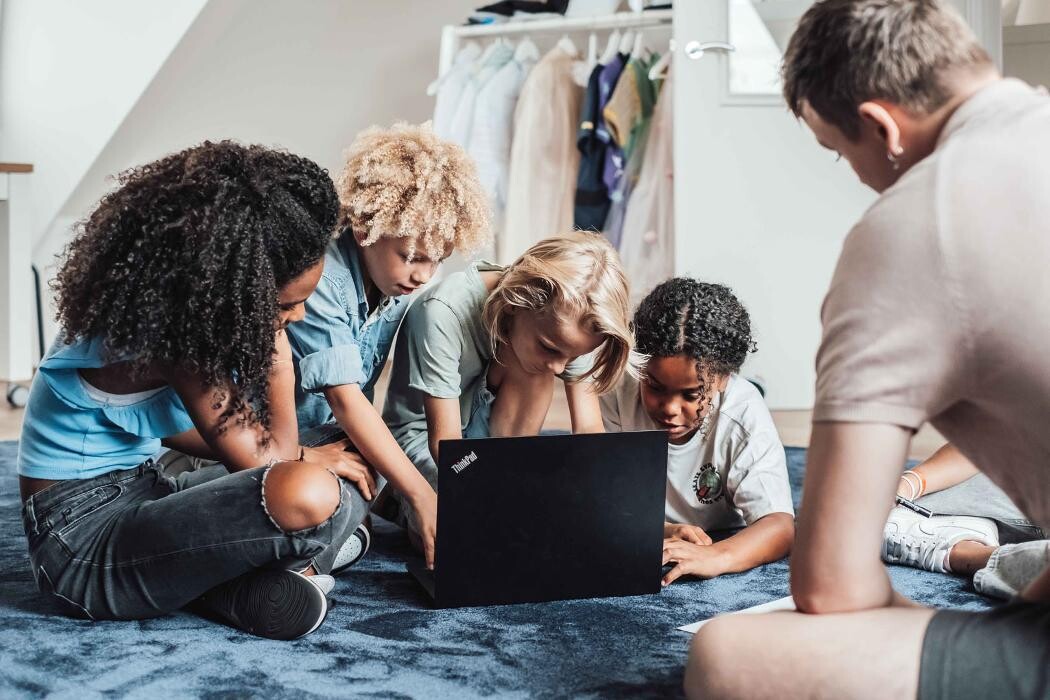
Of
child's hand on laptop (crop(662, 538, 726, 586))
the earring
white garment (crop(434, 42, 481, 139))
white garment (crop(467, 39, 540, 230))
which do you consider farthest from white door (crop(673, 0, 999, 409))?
the earring

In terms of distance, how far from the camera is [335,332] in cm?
143

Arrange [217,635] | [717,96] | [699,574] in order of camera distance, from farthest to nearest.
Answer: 1. [717,96]
2. [699,574]
3. [217,635]

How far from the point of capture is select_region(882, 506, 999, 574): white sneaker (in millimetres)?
1443

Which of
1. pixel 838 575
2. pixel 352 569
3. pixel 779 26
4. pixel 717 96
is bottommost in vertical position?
pixel 352 569

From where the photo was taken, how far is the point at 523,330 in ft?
4.86

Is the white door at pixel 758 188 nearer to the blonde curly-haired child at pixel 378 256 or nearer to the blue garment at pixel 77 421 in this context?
the blonde curly-haired child at pixel 378 256

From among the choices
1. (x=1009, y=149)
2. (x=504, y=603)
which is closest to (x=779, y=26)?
(x=504, y=603)

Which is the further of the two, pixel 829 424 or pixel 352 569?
pixel 352 569

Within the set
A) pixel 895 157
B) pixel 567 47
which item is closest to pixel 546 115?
pixel 567 47

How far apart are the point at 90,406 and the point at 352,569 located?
17.7 inches

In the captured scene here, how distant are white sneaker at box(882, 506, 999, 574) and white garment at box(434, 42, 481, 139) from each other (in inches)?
85.5

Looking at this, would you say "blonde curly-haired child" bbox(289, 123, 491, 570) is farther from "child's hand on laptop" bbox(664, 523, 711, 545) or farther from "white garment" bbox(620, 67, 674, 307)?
"white garment" bbox(620, 67, 674, 307)

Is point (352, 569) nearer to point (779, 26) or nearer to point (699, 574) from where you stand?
point (699, 574)

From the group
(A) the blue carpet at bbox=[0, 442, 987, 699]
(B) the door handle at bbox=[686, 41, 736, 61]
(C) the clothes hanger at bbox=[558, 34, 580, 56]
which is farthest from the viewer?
(C) the clothes hanger at bbox=[558, 34, 580, 56]
